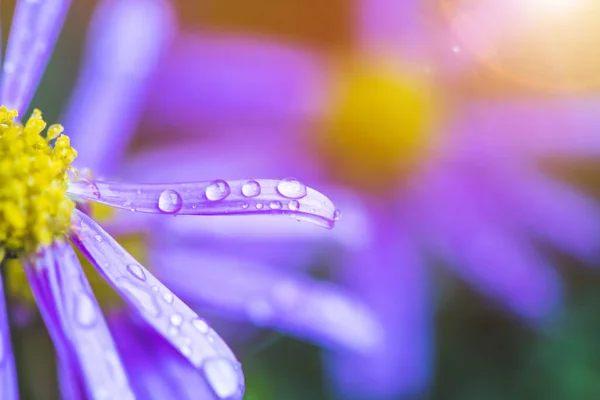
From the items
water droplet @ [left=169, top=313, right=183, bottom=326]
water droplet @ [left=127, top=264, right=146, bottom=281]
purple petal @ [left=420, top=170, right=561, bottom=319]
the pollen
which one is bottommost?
water droplet @ [left=169, top=313, right=183, bottom=326]

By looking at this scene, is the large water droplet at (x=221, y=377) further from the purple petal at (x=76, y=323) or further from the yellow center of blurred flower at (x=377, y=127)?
the yellow center of blurred flower at (x=377, y=127)

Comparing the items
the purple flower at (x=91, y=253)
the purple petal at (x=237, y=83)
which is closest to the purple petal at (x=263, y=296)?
the purple flower at (x=91, y=253)

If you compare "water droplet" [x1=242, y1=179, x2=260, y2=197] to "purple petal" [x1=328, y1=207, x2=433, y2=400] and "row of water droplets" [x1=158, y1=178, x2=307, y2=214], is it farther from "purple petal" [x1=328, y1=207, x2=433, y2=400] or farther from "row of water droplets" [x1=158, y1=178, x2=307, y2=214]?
"purple petal" [x1=328, y1=207, x2=433, y2=400]

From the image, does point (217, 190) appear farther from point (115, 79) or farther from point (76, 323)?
point (115, 79)

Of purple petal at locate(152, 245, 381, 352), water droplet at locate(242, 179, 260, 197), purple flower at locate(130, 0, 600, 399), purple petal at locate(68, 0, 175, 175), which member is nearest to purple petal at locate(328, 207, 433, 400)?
purple flower at locate(130, 0, 600, 399)

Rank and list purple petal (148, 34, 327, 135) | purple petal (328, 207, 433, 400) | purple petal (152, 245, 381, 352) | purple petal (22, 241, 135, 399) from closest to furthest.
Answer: purple petal (22, 241, 135, 399)
purple petal (152, 245, 381, 352)
purple petal (328, 207, 433, 400)
purple petal (148, 34, 327, 135)

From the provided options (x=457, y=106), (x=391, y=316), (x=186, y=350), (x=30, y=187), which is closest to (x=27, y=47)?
(x=30, y=187)

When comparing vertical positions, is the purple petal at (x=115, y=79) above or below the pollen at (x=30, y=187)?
above
